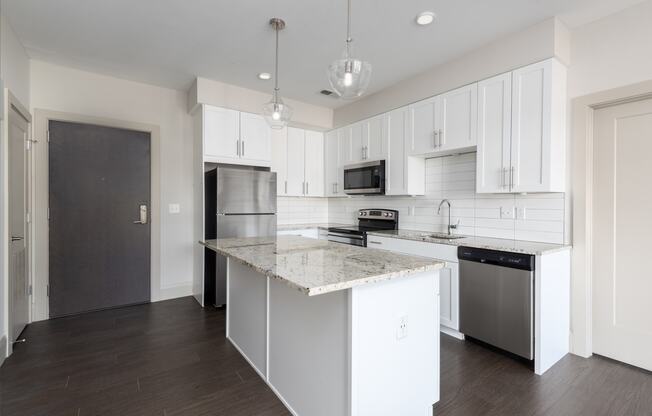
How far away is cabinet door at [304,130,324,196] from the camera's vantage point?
15.3 ft

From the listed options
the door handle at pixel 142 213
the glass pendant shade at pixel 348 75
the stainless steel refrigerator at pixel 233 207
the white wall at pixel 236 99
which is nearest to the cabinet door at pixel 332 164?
the white wall at pixel 236 99

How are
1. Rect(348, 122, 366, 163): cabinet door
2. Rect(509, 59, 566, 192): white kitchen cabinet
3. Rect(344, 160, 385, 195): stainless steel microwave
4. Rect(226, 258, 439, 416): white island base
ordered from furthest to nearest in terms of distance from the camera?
Rect(348, 122, 366, 163): cabinet door
Rect(344, 160, 385, 195): stainless steel microwave
Rect(509, 59, 566, 192): white kitchen cabinet
Rect(226, 258, 439, 416): white island base

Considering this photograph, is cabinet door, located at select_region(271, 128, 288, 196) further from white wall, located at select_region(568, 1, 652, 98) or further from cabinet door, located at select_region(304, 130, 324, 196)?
white wall, located at select_region(568, 1, 652, 98)

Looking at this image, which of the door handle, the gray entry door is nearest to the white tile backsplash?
the door handle

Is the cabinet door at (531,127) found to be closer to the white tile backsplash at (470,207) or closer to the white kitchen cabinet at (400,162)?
the white tile backsplash at (470,207)

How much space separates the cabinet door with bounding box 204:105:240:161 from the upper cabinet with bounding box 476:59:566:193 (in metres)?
2.67

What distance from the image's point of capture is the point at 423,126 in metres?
3.29

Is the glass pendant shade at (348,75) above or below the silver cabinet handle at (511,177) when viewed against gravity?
above

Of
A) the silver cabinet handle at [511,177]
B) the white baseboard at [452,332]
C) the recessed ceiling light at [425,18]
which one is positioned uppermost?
the recessed ceiling light at [425,18]

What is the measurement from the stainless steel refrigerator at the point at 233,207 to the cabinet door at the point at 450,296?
209cm

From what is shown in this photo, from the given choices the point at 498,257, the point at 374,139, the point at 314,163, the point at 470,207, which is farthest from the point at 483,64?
the point at 314,163

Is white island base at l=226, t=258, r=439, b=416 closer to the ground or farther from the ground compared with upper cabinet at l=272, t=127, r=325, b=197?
closer to the ground

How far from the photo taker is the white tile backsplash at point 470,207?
2.63 meters

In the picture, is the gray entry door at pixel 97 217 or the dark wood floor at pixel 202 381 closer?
the dark wood floor at pixel 202 381
